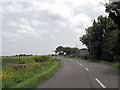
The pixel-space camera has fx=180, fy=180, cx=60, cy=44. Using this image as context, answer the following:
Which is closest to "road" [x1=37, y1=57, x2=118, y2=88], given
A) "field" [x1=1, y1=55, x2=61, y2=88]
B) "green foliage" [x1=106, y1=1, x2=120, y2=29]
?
"field" [x1=1, y1=55, x2=61, y2=88]

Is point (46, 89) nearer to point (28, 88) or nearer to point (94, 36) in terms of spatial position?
point (28, 88)

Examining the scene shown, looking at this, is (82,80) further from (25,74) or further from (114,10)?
(114,10)

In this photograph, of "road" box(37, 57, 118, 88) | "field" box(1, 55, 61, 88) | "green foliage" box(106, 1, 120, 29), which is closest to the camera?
"road" box(37, 57, 118, 88)

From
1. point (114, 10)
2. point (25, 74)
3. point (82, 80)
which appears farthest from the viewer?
point (114, 10)

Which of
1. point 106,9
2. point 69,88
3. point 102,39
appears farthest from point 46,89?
point 102,39

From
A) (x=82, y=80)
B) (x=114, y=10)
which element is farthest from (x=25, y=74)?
(x=114, y=10)

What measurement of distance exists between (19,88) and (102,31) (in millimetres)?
32702

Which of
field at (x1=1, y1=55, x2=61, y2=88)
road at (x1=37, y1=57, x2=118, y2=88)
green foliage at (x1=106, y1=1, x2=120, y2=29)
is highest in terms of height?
green foliage at (x1=106, y1=1, x2=120, y2=29)

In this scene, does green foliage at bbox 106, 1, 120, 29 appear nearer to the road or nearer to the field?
the road

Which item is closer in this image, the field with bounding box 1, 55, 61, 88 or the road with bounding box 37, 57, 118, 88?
the road with bounding box 37, 57, 118, 88

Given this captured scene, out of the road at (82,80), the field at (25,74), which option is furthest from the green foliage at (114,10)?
the field at (25,74)

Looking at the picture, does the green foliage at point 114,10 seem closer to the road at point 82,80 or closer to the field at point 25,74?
the road at point 82,80

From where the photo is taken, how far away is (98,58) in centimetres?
4172

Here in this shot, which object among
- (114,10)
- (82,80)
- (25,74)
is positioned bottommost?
(82,80)
